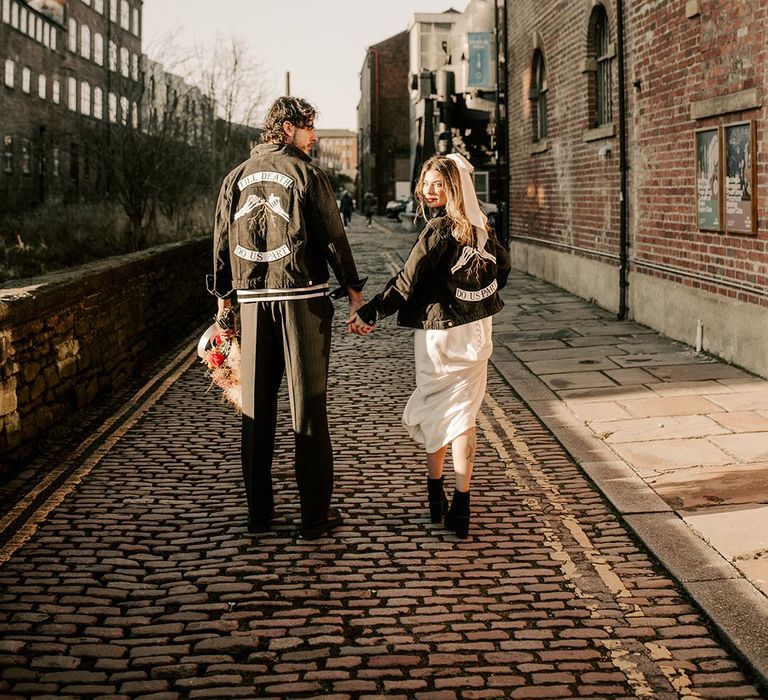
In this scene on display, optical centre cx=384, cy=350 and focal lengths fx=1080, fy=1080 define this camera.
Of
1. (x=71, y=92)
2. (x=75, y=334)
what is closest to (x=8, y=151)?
(x=71, y=92)

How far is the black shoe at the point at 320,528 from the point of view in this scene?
5.39 meters

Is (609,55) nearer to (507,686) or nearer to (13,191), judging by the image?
(507,686)

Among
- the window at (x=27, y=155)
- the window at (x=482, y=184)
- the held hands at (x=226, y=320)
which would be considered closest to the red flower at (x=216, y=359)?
the held hands at (x=226, y=320)

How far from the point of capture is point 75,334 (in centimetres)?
852

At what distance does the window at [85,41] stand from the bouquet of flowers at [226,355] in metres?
53.1

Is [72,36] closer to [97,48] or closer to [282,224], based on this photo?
[97,48]

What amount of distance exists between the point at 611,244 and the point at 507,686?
1155 centimetres

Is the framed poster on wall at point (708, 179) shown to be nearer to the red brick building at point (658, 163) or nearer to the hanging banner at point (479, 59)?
the red brick building at point (658, 163)

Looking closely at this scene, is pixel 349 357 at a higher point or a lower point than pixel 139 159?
lower

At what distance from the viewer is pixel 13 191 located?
32.2 meters

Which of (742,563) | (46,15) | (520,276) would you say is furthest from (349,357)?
(46,15)

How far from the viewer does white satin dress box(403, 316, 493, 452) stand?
5.36m

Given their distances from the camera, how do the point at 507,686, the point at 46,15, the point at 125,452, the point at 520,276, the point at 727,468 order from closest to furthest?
the point at 507,686
the point at 727,468
the point at 125,452
the point at 520,276
the point at 46,15

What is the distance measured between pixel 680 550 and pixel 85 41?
2189 inches
